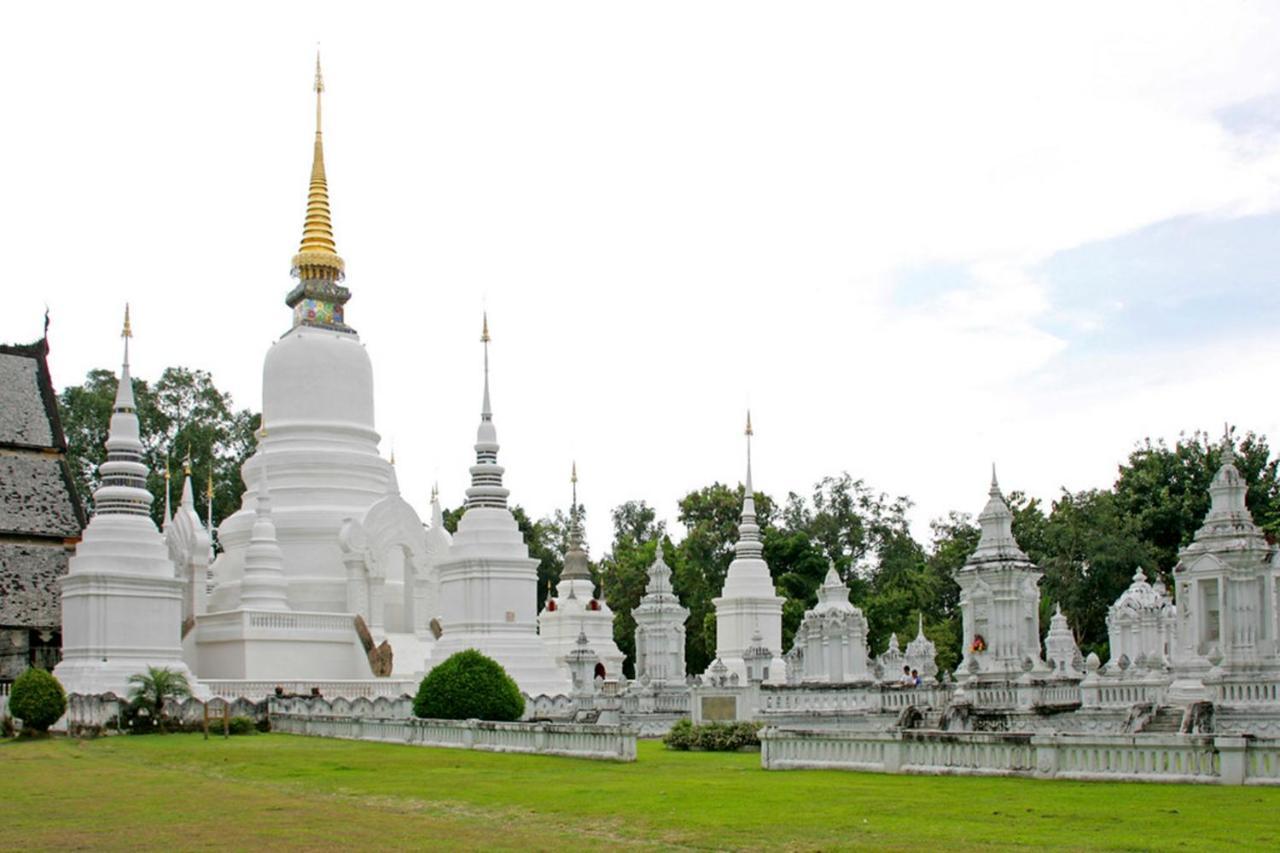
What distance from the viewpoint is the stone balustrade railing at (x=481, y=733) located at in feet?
79.9

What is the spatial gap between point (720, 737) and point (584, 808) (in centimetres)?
1275

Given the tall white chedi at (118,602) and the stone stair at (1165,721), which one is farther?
the tall white chedi at (118,602)

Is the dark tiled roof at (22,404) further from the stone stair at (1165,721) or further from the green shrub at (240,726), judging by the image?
the stone stair at (1165,721)

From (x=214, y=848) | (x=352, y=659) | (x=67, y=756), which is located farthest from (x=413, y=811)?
(x=352, y=659)

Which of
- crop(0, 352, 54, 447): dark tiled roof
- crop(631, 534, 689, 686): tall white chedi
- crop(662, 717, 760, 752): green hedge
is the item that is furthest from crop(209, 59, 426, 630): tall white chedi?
crop(662, 717, 760, 752): green hedge

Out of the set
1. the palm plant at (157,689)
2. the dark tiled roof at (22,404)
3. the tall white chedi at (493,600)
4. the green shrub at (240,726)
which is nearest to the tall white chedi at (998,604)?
the tall white chedi at (493,600)

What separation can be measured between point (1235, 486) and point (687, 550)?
3688cm

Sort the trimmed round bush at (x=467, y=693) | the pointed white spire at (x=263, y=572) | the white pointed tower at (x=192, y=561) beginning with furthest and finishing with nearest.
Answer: the white pointed tower at (x=192, y=561)
the pointed white spire at (x=263, y=572)
the trimmed round bush at (x=467, y=693)

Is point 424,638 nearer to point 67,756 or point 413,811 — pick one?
point 67,756

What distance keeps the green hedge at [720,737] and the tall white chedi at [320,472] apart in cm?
1653

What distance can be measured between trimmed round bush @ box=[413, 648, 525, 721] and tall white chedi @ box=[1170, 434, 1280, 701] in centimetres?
1447

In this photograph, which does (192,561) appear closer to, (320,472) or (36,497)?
(320,472)

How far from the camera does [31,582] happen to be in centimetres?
3994

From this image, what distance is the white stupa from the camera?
4162 centimetres
